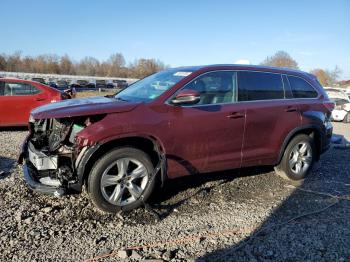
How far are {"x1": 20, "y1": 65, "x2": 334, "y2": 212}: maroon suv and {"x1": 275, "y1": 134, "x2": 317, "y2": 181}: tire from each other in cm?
2

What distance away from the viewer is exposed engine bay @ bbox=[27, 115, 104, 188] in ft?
14.1

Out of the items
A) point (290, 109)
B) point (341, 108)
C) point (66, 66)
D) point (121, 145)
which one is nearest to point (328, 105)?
point (290, 109)

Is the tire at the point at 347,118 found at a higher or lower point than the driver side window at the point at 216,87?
lower

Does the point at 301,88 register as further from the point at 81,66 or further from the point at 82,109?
the point at 81,66

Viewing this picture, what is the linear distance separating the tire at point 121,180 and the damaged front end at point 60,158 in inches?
8.0

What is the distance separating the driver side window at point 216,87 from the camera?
5117 millimetres

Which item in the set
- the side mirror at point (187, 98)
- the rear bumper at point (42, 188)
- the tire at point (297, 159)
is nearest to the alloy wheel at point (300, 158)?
the tire at point (297, 159)

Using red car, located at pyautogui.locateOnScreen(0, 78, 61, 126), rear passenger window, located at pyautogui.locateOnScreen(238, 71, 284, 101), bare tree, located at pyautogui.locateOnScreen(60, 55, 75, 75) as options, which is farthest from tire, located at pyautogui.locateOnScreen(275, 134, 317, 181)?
bare tree, located at pyautogui.locateOnScreen(60, 55, 75, 75)

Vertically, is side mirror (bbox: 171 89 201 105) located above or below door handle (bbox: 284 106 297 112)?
above

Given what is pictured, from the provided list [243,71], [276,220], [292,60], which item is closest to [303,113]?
[243,71]

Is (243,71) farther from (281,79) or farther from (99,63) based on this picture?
(99,63)

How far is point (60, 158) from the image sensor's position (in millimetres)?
4473

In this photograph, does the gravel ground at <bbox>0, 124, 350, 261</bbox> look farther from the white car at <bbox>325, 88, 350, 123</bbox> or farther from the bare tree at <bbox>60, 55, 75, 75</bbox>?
the bare tree at <bbox>60, 55, 75, 75</bbox>

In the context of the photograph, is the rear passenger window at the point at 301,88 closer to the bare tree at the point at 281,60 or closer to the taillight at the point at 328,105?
the taillight at the point at 328,105
